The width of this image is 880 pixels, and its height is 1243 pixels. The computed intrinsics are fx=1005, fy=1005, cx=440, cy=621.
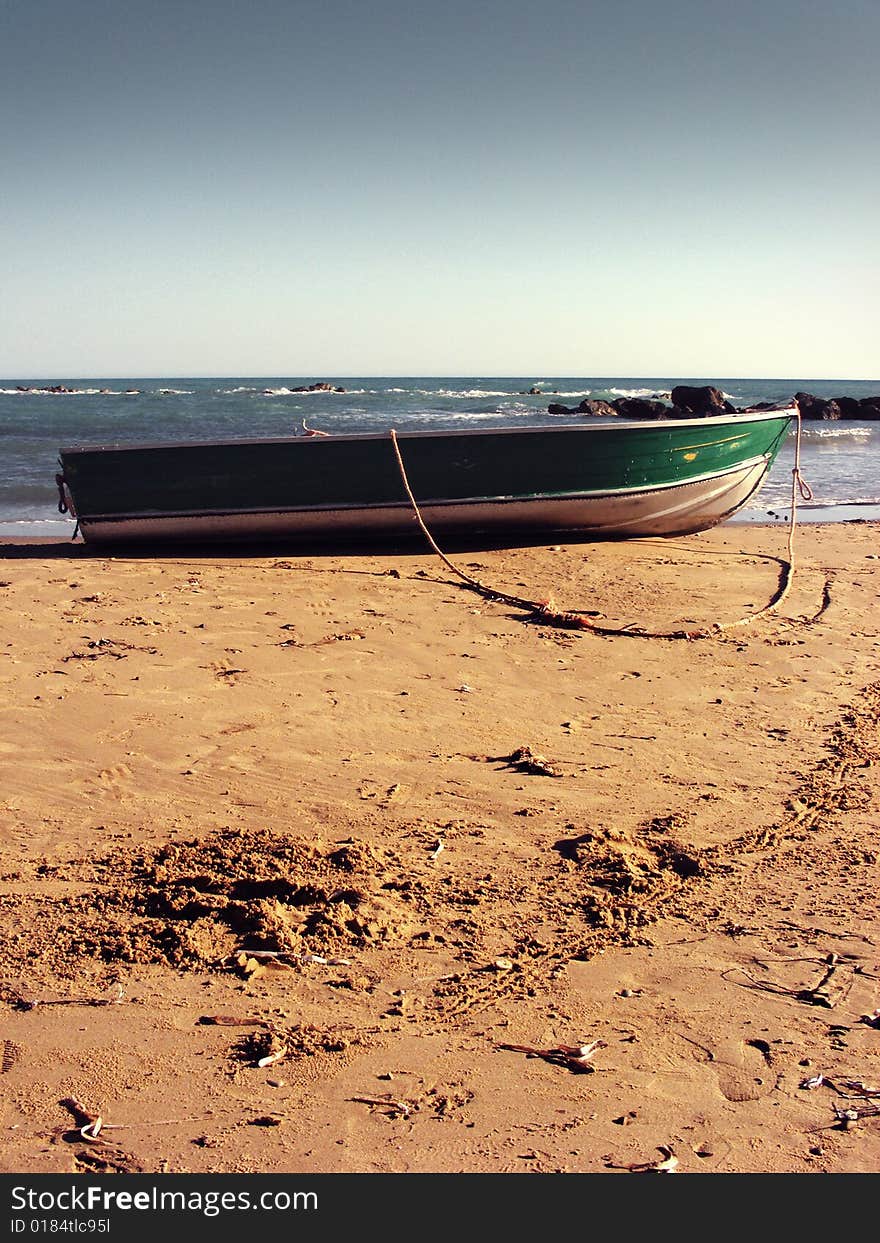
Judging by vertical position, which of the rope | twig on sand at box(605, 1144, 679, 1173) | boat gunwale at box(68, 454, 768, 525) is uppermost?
boat gunwale at box(68, 454, 768, 525)

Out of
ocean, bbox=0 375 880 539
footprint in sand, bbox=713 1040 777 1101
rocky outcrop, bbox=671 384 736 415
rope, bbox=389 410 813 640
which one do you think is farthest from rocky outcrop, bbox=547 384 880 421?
footprint in sand, bbox=713 1040 777 1101

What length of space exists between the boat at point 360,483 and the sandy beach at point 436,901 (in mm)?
3137

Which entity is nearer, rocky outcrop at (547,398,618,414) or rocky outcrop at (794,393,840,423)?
rocky outcrop at (794,393,840,423)

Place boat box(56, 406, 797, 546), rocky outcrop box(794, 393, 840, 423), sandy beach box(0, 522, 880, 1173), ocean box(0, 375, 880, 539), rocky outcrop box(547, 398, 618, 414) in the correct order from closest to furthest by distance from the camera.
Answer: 1. sandy beach box(0, 522, 880, 1173)
2. boat box(56, 406, 797, 546)
3. ocean box(0, 375, 880, 539)
4. rocky outcrop box(794, 393, 840, 423)
5. rocky outcrop box(547, 398, 618, 414)

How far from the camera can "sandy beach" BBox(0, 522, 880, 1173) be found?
93.7 inches

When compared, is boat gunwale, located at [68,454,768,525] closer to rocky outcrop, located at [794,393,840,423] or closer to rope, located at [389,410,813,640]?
rope, located at [389,410,813,640]

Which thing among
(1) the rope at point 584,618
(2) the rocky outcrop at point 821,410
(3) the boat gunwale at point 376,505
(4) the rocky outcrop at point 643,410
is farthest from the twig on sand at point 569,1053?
(2) the rocky outcrop at point 821,410

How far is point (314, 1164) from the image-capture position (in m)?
2.23

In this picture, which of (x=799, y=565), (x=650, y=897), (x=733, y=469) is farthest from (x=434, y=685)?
(x=733, y=469)

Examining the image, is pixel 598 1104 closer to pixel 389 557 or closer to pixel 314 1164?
pixel 314 1164

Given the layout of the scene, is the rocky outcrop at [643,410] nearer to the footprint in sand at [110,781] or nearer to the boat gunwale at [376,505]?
the boat gunwale at [376,505]

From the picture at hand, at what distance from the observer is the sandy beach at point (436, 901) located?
2.38 metres

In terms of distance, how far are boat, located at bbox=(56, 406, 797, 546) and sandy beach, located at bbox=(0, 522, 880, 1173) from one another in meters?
3.14

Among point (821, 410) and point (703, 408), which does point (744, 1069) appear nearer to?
point (821, 410)
